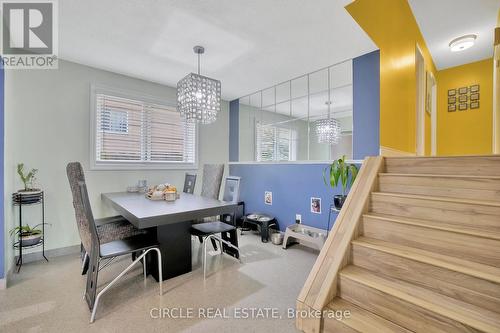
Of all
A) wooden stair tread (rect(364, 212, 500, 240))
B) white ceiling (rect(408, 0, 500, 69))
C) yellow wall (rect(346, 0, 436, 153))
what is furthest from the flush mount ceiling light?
wooden stair tread (rect(364, 212, 500, 240))

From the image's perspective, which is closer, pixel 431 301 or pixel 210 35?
pixel 431 301

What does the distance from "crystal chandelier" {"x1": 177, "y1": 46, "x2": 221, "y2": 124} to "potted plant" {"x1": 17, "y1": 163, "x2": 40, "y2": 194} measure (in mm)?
1919

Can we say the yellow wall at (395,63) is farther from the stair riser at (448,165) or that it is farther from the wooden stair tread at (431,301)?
the wooden stair tread at (431,301)

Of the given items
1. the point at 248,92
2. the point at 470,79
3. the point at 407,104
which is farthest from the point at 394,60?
the point at 248,92

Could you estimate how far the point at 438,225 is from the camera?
1.43m

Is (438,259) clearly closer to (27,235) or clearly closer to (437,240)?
(437,240)

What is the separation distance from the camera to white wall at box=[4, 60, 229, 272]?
2.55 meters

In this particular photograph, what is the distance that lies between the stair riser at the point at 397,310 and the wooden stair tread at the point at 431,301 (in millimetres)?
20

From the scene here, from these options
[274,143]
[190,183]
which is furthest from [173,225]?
[274,143]

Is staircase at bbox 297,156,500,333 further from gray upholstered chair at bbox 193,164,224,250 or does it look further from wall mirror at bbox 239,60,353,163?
wall mirror at bbox 239,60,353,163

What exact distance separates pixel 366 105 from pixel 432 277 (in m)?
2.12

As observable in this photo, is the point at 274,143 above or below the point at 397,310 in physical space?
above

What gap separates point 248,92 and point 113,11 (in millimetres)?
2643

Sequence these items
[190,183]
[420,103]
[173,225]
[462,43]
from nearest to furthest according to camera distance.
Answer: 1. [173,225]
2. [462,43]
3. [420,103]
4. [190,183]
